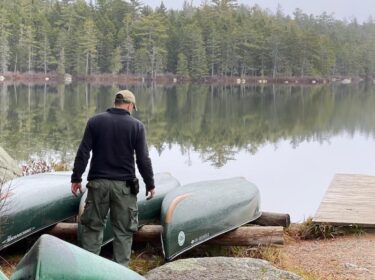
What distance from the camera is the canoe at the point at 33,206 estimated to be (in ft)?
17.9

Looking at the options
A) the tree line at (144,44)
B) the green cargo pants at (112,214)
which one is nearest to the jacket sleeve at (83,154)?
the green cargo pants at (112,214)

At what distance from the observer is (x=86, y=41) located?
73.8 m

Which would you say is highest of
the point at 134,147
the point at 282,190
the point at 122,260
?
the point at 134,147

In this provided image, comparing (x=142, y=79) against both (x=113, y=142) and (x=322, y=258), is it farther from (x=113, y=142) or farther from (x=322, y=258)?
(x=113, y=142)

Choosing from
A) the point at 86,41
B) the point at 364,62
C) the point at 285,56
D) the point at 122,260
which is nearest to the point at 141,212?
the point at 122,260

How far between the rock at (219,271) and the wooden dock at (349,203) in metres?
2.33

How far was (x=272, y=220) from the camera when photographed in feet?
22.9

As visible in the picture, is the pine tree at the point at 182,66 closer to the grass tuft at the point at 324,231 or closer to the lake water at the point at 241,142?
the lake water at the point at 241,142

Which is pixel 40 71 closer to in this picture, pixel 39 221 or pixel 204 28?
pixel 204 28

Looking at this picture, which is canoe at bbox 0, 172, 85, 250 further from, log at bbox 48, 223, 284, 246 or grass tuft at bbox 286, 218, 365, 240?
grass tuft at bbox 286, 218, 365, 240

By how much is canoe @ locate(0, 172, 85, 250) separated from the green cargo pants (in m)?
0.72

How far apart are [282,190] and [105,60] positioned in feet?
219

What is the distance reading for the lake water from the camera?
1353cm

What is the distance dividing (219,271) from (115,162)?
113 centimetres
